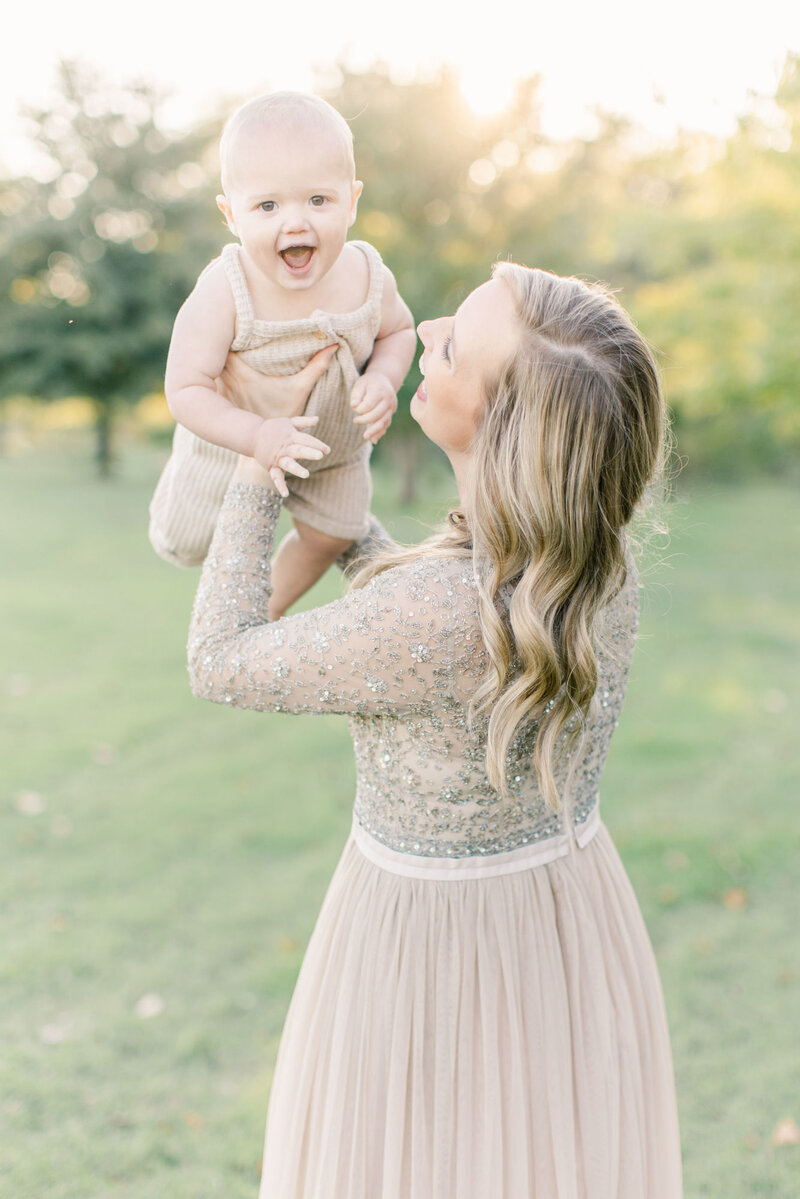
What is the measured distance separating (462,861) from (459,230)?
14889 mm

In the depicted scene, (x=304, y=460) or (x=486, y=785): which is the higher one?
(x=304, y=460)

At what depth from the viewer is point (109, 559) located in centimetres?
1196

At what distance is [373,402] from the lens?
1.69 meters

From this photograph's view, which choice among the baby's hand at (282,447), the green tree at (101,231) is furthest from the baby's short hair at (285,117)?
the green tree at (101,231)

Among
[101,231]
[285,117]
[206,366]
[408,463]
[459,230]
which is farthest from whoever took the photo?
[101,231]

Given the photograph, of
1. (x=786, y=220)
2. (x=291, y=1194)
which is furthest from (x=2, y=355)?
(x=291, y=1194)

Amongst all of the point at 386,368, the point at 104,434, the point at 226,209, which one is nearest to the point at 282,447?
the point at 386,368

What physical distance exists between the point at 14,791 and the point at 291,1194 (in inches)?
164

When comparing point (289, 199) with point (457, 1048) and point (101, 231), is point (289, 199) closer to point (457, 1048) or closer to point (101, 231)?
point (457, 1048)

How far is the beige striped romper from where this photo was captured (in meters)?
1.67

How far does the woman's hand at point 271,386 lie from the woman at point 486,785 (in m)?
0.12

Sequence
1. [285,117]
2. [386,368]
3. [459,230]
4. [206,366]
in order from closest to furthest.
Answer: [285,117]
[206,366]
[386,368]
[459,230]

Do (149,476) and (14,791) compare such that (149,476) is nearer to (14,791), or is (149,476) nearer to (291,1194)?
(14,791)

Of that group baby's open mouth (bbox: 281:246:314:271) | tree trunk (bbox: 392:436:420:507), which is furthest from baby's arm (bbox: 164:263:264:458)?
tree trunk (bbox: 392:436:420:507)
